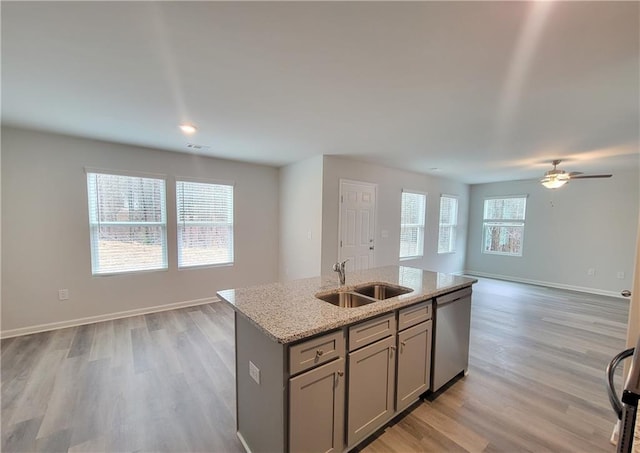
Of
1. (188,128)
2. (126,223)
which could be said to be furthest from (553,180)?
(126,223)

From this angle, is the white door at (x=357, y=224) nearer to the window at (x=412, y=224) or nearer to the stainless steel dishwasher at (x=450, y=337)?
the window at (x=412, y=224)

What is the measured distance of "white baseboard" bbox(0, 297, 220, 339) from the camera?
3228 mm

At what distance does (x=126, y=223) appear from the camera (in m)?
3.79

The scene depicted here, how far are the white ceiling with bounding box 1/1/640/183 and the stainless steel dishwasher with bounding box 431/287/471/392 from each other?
1.70m

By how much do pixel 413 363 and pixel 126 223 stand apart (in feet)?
13.2

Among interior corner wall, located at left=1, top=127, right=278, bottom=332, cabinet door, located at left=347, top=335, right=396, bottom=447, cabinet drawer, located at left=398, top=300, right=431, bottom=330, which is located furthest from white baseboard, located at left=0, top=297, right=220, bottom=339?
cabinet drawer, located at left=398, top=300, right=431, bottom=330

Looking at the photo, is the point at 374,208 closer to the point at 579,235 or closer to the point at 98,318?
the point at 579,235

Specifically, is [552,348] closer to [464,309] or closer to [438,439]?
[464,309]

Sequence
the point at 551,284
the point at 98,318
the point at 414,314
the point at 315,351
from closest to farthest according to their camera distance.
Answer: the point at 315,351 → the point at 414,314 → the point at 98,318 → the point at 551,284

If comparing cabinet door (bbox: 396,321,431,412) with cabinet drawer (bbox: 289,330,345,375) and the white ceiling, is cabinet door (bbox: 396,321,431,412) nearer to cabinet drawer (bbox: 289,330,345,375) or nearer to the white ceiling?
cabinet drawer (bbox: 289,330,345,375)

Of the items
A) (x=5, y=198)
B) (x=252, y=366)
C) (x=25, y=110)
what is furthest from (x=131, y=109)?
(x=252, y=366)

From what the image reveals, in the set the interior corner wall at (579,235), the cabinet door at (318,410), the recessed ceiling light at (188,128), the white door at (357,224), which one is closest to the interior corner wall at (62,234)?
the recessed ceiling light at (188,128)

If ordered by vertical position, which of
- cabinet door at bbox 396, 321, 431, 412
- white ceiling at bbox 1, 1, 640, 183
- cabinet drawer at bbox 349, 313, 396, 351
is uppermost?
white ceiling at bbox 1, 1, 640, 183

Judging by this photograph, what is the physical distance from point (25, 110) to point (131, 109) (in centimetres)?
108
